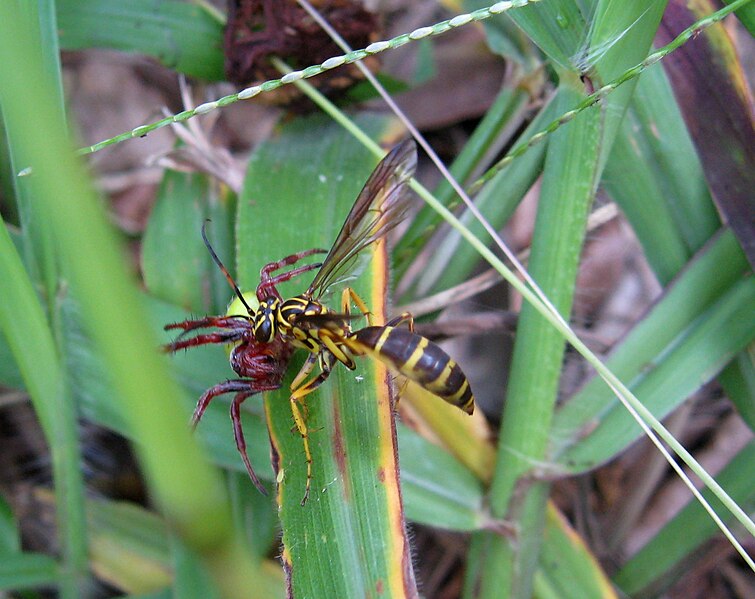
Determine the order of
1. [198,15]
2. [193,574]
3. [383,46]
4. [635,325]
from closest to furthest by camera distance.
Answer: [383,46]
[193,574]
[635,325]
[198,15]

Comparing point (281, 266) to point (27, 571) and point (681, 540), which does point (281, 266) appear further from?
point (681, 540)

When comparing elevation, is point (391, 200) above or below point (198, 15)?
Result: below

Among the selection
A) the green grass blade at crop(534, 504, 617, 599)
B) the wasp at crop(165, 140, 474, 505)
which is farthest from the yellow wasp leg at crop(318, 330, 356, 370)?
the green grass blade at crop(534, 504, 617, 599)

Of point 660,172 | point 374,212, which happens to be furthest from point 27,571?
point 660,172

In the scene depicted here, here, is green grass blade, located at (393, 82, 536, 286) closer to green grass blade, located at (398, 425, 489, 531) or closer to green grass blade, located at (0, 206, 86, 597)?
A: green grass blade, located at (398, 425, 489, 531)

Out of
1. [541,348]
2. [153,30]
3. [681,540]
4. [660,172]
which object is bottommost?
[681,540]

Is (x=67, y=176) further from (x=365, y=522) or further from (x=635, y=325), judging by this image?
(x=635, y=325)

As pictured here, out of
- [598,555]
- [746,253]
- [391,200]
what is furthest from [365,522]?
[598,555]
